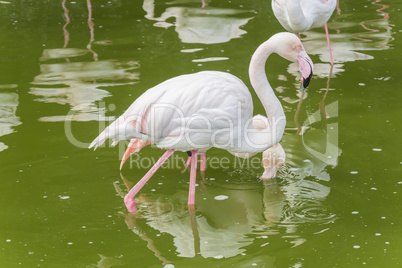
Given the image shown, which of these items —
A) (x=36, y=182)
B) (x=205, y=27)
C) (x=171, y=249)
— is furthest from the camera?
(x=205, y=27)

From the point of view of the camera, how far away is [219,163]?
18.8 feet

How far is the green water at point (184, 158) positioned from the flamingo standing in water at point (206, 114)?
0.37m

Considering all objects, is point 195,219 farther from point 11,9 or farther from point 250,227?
Answer: point 11,9

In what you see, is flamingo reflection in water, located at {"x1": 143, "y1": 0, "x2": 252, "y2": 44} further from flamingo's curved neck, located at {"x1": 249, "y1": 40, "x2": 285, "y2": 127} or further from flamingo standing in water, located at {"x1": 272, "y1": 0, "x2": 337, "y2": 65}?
flamingo's curved neck, located at {"x1": 249, "y1": 40, "x2": 285, "y2": 127}

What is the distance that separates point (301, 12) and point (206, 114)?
9.62 feet

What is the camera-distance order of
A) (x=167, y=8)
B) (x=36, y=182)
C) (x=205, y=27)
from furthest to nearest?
1. (x=167, y=8)
2. (x=205, y=27)
3. (x=36, y=182)

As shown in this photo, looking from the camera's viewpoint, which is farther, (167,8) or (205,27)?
(167,8)

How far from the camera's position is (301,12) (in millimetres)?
7316

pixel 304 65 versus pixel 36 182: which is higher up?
pixel 304 65

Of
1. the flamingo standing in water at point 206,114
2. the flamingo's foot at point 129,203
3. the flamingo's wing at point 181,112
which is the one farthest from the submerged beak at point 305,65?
the flamingo's foot at point 129,203

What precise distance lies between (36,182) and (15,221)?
577 mm

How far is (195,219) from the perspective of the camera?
4930mm

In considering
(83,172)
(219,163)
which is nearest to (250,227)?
(219,163)

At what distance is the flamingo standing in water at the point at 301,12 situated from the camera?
7277 mm
